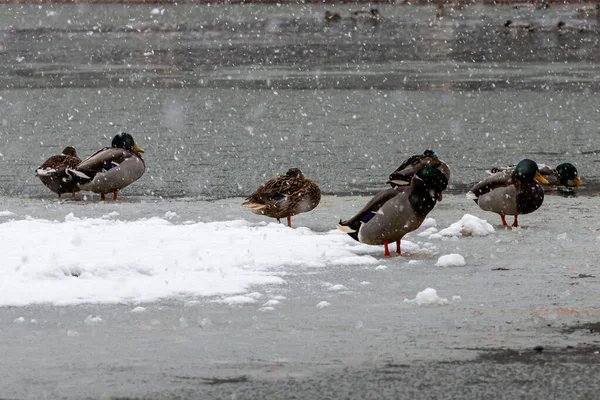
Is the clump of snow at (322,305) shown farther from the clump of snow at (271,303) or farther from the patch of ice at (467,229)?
the patch of ice at (467,229)

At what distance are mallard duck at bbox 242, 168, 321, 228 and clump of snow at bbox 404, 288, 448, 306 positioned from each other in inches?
117

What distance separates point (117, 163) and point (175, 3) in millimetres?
65361

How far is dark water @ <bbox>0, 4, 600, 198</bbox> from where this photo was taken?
14105 millimetres

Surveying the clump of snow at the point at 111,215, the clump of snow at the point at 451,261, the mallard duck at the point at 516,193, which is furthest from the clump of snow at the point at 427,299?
the clump of snow at the point at 111,215

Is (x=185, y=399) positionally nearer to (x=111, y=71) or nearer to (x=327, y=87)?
(x=327, y=87)

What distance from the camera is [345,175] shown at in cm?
1333

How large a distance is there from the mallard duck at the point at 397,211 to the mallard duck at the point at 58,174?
430cm

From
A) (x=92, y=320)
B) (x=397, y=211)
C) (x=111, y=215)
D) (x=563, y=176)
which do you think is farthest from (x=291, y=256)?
(x=563, y=176)

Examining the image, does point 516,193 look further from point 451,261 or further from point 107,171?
point 107,171

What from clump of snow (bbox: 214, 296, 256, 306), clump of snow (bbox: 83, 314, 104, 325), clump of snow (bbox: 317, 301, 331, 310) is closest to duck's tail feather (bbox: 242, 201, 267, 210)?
clump of snow (bbox: 214, 296, 256, 306)

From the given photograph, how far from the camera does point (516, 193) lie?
958 centimetres

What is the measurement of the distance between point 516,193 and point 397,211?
1.70 meters

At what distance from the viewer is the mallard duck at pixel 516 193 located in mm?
9594

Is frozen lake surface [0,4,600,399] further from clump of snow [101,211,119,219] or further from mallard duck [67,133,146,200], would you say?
mallard duck [67,133,146,200]
